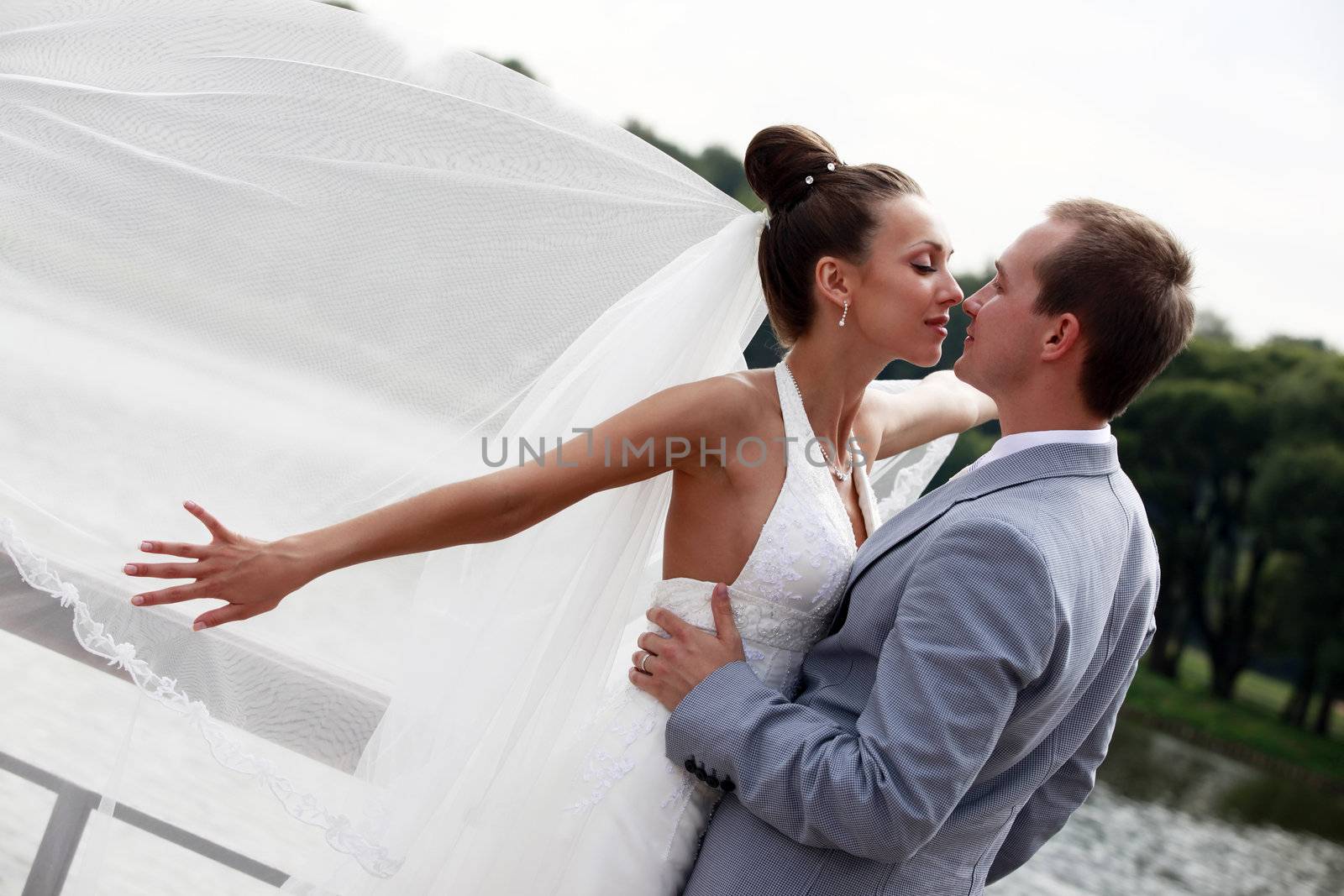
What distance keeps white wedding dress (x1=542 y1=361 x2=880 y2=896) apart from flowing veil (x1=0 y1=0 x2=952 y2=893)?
11cm

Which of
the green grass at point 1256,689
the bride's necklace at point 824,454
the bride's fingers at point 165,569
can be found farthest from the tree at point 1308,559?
the bride's fingers at point 165,569

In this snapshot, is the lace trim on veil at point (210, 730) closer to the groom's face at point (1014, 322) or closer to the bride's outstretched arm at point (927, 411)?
the groom's face at point (1014, 322)

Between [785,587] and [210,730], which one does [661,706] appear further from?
[210,730]

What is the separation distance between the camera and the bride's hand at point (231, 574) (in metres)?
2.03

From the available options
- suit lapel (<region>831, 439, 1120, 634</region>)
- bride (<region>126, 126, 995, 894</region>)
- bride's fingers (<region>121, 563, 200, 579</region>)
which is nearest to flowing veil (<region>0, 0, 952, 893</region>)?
bride (<region>126, 126, 995, 894</region>)

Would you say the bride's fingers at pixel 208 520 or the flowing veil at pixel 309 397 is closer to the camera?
the bride's fingers at pixel 208 520

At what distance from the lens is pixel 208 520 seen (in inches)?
78.7

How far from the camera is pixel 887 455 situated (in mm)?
3408

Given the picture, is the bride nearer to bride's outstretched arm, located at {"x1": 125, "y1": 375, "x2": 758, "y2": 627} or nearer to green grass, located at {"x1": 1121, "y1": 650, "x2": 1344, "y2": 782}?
bride's outstretched arm, located at {"x1": 125, "y1": 375, "x2": 758, "y2": 627}

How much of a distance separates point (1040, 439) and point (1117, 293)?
0.93 feet

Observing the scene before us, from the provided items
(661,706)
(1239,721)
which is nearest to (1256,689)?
(1239,721)

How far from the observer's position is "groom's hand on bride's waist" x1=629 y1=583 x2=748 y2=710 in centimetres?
239

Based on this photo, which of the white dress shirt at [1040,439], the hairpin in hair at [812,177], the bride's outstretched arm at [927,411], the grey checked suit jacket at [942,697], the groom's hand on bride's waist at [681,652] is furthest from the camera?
the bride's outstretched arm at [927,411]

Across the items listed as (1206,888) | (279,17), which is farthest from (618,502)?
(1206,888)
